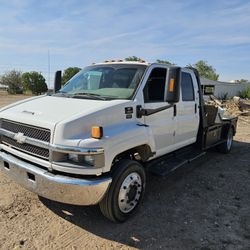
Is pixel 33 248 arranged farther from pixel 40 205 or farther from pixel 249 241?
pixel 249 241

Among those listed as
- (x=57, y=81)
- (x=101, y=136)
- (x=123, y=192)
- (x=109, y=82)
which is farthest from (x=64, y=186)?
(x=57, y=81)

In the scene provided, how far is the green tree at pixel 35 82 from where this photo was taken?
53.1 meters

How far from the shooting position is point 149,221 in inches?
156

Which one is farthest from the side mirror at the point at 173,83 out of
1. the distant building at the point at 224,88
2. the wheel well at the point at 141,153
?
the distant building at the point at 224,88

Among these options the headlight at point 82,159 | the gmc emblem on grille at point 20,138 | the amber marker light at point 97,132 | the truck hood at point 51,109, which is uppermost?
the truck hood at point 51,109

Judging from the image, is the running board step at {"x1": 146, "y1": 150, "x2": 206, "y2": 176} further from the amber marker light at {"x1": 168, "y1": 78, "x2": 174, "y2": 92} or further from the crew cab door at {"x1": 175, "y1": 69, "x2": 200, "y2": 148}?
the amber marker light at {"x1": 168, "y1": 78, "x2": 174, "y2": 92}

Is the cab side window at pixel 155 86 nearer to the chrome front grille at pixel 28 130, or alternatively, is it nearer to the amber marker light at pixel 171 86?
the amber marker light at pixel 171 86

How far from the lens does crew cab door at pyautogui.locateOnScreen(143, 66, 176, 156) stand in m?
4.34

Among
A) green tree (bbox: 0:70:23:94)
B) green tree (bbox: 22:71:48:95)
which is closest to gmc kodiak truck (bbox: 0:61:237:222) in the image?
green tree (bbox: 22:71:48:95)

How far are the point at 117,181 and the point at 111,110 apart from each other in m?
0.93

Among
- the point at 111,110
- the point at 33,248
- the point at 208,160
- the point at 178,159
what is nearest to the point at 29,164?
the point at 33,248

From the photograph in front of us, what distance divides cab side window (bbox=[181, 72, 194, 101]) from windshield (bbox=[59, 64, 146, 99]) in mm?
1264

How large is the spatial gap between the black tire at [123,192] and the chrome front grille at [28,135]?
0.92 meters

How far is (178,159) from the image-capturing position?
5277 mm
